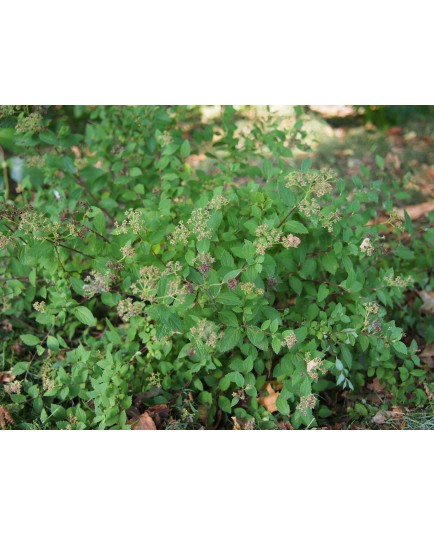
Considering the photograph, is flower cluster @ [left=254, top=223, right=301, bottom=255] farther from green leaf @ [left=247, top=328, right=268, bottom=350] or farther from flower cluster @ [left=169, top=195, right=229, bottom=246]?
green leaf @ [left=247, top=328, right=268, bottom=350]

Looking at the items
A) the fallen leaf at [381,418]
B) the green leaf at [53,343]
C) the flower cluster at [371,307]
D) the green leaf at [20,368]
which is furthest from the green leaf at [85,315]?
the fallen leaf at [381,418]

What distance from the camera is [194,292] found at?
6.66 ft

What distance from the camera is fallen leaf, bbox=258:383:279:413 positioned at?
7.64 ft

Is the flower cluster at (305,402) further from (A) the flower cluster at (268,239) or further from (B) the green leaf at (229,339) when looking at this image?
(A) the flower cluster at (268,239)

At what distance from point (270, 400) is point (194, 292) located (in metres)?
0.60

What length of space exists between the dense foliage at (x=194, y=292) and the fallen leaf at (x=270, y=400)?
0.01 metres

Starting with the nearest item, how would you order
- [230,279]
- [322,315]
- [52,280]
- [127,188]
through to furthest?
[230,279], [322,315], [52,280], [127,188]

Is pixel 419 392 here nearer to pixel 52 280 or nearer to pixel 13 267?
pixel 52 280

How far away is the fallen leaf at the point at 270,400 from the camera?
2.33 m

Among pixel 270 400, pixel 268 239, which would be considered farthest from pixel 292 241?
pixel 270 400

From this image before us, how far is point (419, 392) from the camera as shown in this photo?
2.34 m

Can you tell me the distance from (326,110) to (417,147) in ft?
2.26

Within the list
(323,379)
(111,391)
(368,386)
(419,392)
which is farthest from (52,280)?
(419,392)

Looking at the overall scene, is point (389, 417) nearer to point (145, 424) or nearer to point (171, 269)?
point (145, 424)
